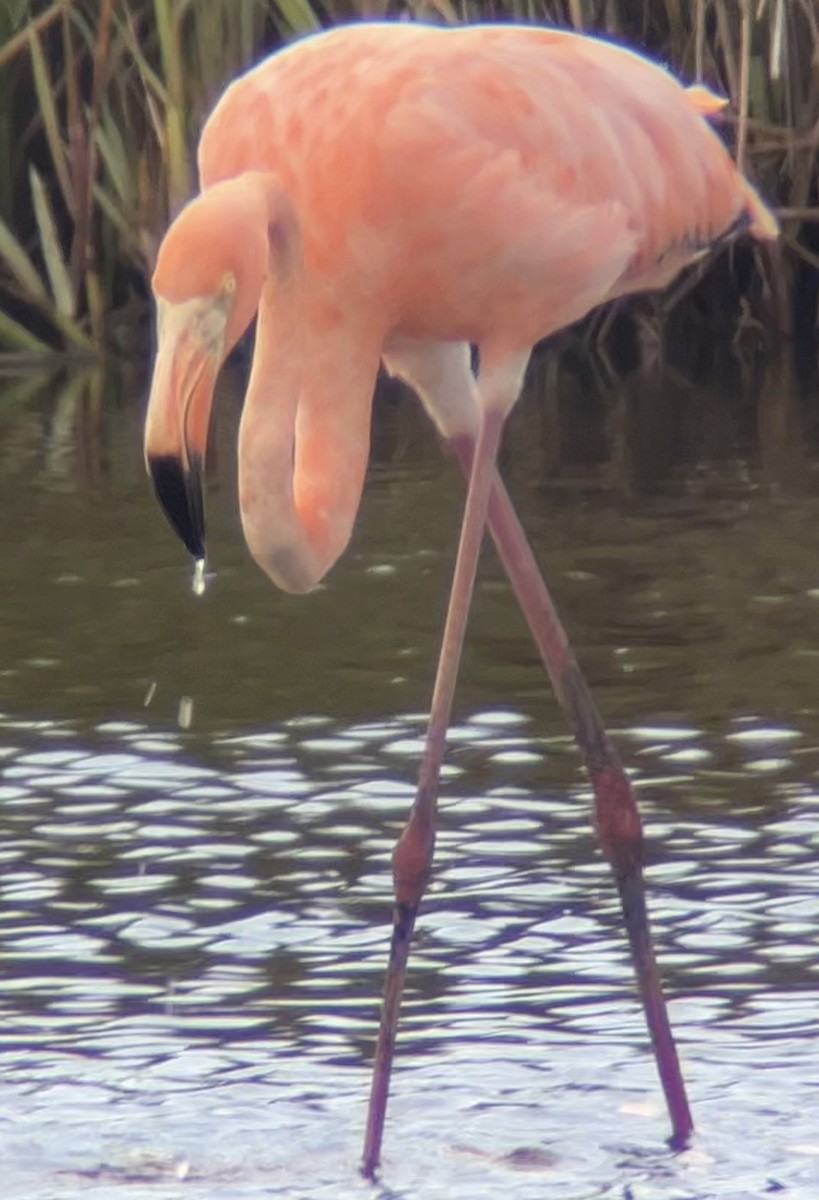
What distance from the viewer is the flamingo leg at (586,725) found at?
160 inches

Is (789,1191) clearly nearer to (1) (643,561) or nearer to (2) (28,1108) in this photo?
(2) (28,1108)

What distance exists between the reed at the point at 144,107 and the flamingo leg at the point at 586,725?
4.83 metres

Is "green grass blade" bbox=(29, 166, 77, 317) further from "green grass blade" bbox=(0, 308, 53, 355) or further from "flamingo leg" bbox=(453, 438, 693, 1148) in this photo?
"flamingo leg" bbox=(453, 438, 693, 1148)

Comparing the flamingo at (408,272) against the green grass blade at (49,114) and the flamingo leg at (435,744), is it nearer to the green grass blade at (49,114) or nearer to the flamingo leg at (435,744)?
the flamingo leg at (435,744)

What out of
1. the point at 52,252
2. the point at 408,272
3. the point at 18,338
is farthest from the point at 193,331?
the point at 18,338

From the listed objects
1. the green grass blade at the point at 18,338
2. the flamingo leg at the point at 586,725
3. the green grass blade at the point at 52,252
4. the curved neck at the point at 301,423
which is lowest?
the green grass blade at the point at 18,338

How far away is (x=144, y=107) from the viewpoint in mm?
10125

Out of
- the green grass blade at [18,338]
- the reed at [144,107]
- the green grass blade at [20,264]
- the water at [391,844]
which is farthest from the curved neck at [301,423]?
the green grass blade at [18,338]

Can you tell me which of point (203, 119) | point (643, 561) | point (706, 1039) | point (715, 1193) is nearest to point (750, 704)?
point (643, 561)

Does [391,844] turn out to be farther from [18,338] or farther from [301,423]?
[18,338]

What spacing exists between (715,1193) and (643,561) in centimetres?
373

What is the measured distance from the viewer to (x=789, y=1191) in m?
3.44

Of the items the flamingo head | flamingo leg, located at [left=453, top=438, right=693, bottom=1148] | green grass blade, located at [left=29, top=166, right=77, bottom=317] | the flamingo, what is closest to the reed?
green grass blade, located at [left=29, top=166, right=77, bottom=317]

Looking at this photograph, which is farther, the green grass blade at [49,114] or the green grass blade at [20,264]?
the green grass blade at [20,264]
